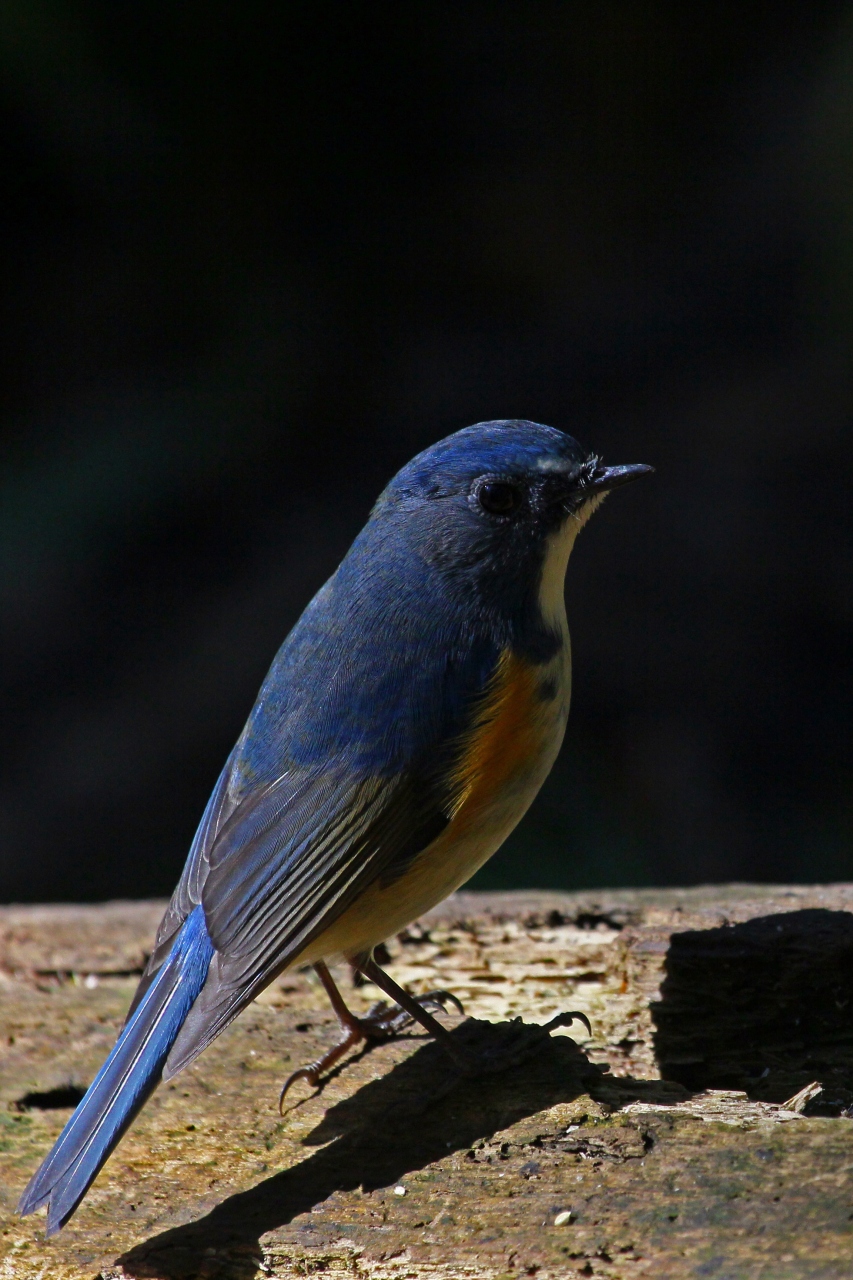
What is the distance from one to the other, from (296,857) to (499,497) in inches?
33.4

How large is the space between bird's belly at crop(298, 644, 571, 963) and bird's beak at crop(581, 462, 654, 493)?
412 millimetres

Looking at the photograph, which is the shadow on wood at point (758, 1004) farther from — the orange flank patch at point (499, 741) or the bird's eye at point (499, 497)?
the bird's eye at point (499, 497)

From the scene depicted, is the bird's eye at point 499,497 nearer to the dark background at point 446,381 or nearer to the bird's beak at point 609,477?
the bird's beak at point 609,477

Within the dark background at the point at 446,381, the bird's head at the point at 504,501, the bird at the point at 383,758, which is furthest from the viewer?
the dark background at the point at 446,381

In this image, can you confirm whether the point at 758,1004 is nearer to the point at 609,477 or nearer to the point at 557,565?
the point at 557,565

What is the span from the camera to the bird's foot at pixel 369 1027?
263 centimetres

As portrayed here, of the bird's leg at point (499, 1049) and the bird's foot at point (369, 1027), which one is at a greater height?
the bird's foot at point (369, 1027)

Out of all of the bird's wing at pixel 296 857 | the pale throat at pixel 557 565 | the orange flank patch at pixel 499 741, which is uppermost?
the pale throat at pixel 557 565

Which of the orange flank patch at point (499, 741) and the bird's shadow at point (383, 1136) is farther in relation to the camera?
the orange flank patch at point (499, 741)

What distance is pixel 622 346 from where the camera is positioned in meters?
5.68

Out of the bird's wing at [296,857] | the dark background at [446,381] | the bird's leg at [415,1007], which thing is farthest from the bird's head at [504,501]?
the dark background at [446,381]

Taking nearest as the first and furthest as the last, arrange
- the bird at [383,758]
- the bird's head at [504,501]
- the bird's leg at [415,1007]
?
the bird at [383,758], the bird's leg at [415,1007], the bird's head at [504,501]

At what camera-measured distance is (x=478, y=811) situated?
8.46 feet

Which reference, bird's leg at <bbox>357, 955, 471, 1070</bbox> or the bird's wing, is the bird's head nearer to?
the bird's wing
